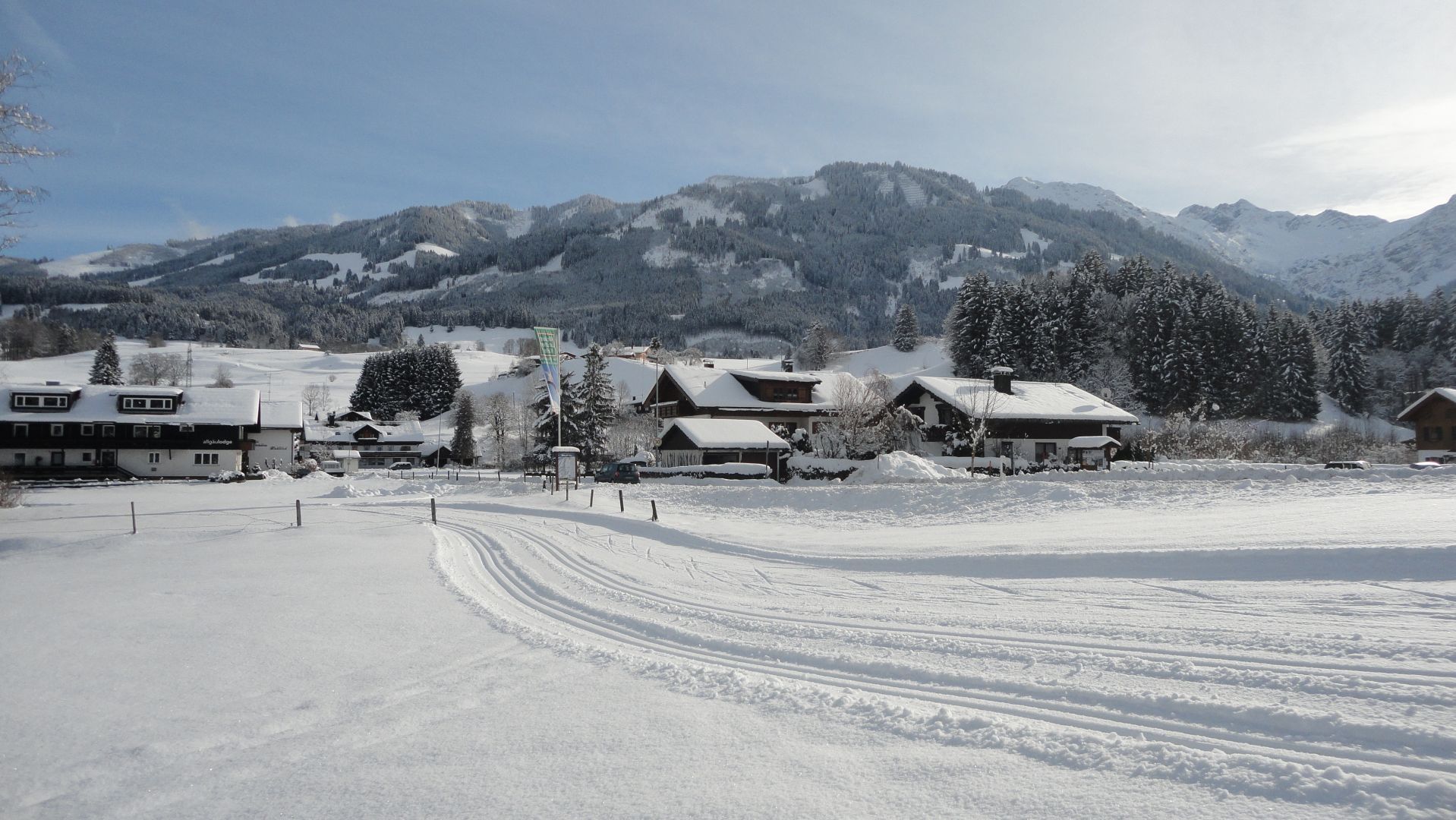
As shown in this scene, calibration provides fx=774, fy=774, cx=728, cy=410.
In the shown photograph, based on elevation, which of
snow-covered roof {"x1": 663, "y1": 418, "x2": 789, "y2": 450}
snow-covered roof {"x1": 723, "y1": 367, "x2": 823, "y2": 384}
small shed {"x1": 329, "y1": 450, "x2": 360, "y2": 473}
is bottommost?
small shed {"x1": 329, "y1": 450, "x2": 360, "y2": 473}

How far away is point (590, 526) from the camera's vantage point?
24859 millimetres

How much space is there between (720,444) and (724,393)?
1400cm

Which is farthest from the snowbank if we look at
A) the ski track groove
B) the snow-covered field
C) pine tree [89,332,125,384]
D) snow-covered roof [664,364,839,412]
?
pine tree [89,332,125,384]

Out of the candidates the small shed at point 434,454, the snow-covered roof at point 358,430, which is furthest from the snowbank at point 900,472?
the snow-covered roof at point 358,430

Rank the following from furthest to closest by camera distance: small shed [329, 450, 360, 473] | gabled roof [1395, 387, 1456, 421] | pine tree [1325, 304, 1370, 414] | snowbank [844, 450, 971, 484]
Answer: small shed [329, 450, 360, 473]
pine tree [1325, 304, 1370, 414]
gabled roof [1395, 387, 1456, 421]
snowbank [844, 450, 971, 484]

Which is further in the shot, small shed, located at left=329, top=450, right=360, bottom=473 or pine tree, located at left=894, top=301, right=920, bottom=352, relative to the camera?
pine tree, located at left=894, top=301, right=920, bottom=352

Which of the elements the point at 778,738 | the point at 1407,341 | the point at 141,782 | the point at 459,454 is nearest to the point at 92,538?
the point at 141,782

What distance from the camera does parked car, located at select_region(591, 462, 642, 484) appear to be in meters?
42.5

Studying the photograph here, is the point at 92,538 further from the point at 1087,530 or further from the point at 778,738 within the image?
the point at 1087,530

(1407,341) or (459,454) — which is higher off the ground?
(1407,341)

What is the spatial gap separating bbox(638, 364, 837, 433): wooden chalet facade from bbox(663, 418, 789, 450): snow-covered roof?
871 cm

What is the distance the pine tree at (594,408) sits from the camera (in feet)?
181

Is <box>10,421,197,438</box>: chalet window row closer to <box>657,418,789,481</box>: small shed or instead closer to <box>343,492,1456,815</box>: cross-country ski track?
<box>657,418,789,481</box>: small shed

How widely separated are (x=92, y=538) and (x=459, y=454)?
64.3 metres
